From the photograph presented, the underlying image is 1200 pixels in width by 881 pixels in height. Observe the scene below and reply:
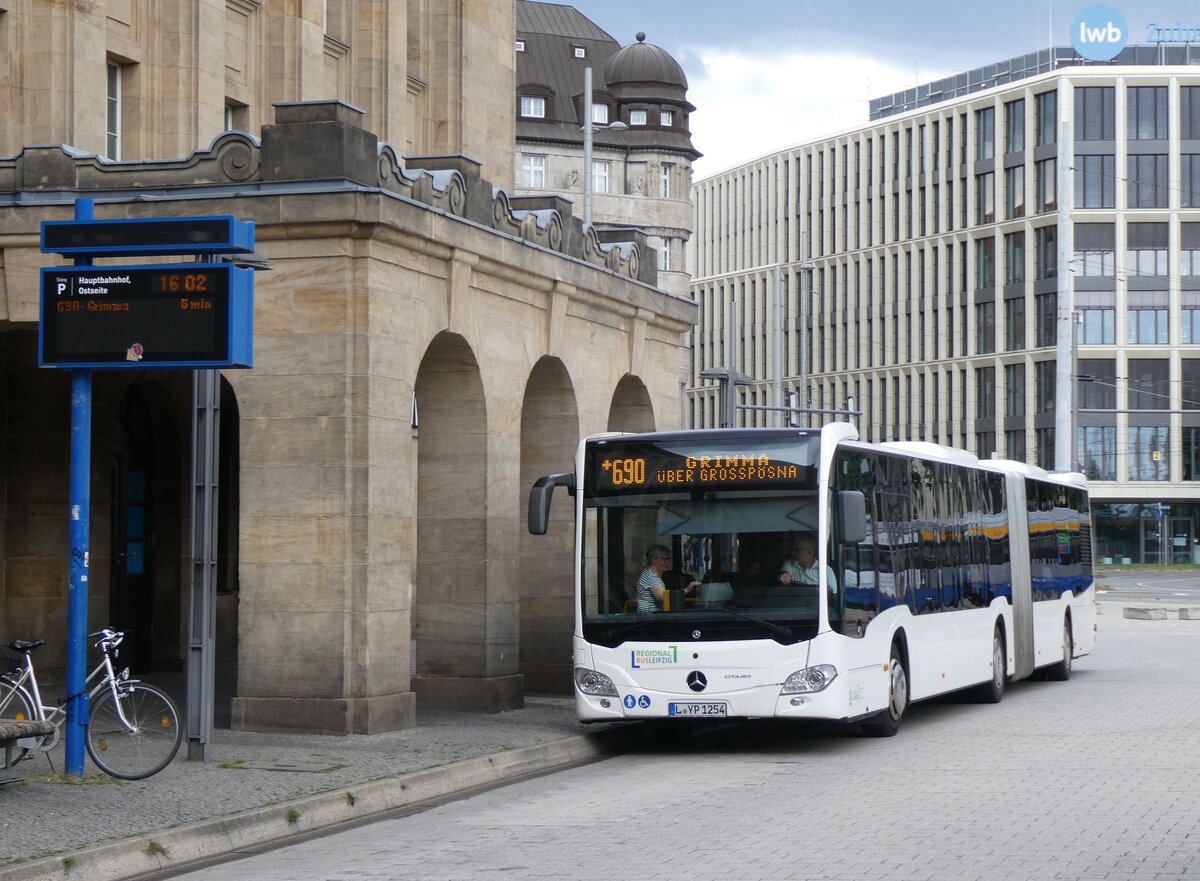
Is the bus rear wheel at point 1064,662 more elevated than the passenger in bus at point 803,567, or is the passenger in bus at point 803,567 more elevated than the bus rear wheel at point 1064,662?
the passenger in bus at point 803,567

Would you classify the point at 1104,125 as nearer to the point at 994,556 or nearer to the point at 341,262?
the point at 994,556

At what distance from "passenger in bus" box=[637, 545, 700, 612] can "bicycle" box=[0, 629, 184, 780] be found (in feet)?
15.1

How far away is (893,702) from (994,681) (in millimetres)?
4677

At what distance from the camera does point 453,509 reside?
1919cm

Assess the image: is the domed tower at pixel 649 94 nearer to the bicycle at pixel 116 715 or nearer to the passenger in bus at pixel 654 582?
the passenger in bus at pixel 654 582

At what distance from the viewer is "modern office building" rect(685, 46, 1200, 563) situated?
98.9 metres

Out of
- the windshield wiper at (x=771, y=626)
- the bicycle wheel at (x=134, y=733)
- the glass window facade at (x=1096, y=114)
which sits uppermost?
the glass window facade at (x=1096, y=114)

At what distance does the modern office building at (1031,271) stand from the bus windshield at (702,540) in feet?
247

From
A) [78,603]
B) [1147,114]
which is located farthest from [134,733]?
[1147,114]

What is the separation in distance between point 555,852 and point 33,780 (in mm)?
4255

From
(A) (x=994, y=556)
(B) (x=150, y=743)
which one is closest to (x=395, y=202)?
(B) (x=150, y=743)

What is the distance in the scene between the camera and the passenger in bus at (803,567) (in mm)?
16578

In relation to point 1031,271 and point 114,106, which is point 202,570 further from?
point 1031,271

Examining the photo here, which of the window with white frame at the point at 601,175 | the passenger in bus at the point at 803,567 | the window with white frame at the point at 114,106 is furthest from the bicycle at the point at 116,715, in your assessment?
the window with white frame at the point at 601,175
